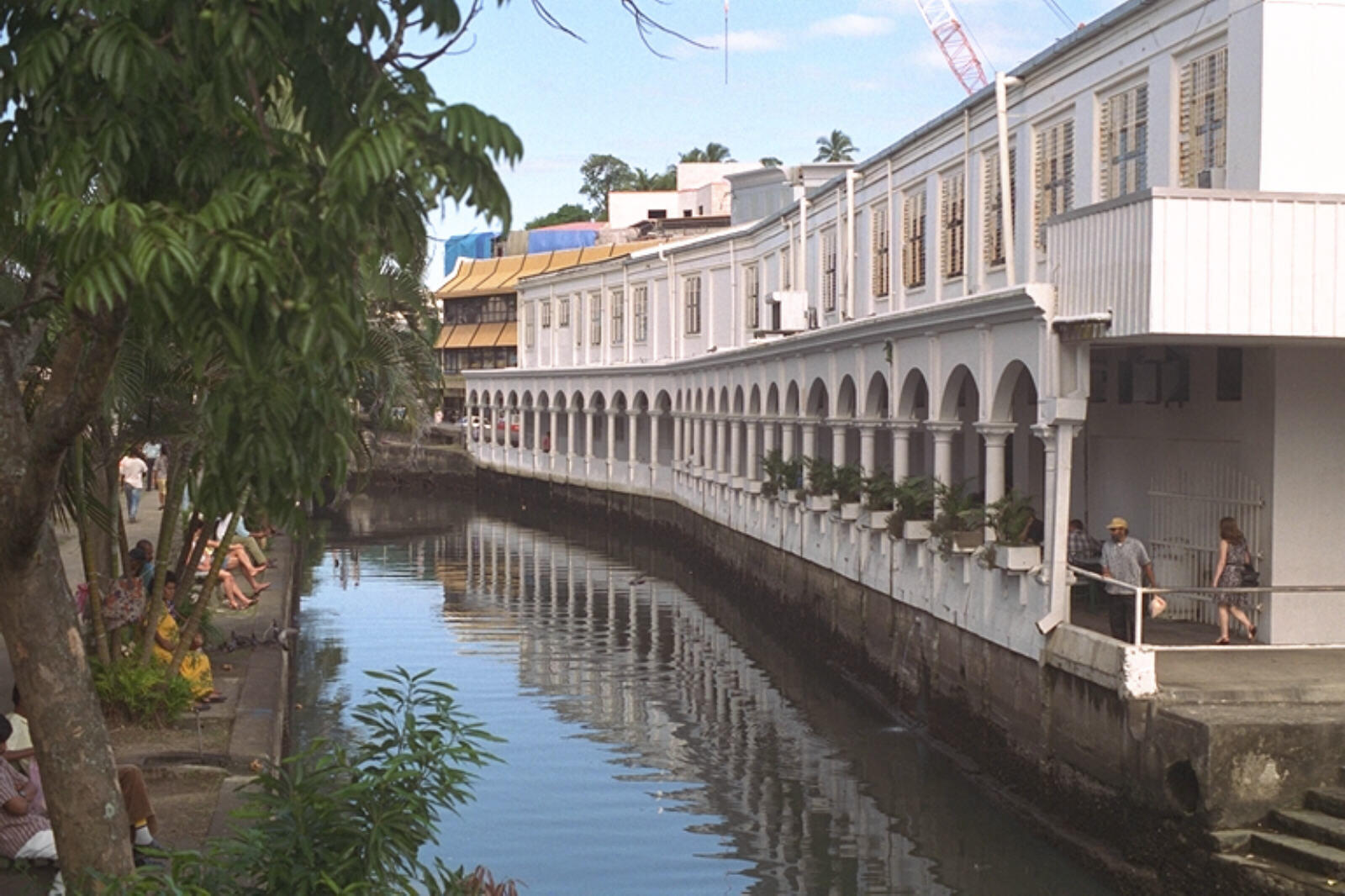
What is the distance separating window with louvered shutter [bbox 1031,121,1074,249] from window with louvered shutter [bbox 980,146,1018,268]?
1.91ft

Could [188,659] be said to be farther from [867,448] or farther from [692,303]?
[692,303]

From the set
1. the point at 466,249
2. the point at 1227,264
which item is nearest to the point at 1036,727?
the point at 1227,264

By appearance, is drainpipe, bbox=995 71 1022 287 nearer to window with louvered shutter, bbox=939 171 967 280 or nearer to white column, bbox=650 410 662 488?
window with louvered shutter, bbox=939 171 967 280

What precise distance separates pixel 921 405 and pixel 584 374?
89.5ft

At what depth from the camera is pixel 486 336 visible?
74500 millimetres

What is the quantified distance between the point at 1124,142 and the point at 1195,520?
3.73 meters

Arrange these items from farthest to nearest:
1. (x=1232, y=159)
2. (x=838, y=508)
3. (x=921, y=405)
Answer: (x=921, y=405)
(x=838, y=508)
(x=1232, y=159)

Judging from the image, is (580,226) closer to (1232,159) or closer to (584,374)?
(584,374)

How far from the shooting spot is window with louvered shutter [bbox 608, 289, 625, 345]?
5434 centimetres

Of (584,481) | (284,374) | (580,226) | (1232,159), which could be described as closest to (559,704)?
(1232,159)

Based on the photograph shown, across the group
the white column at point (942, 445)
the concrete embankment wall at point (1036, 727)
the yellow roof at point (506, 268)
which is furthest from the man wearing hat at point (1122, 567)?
the yellow roof at point (506, 268)

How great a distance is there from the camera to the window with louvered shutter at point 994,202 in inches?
818

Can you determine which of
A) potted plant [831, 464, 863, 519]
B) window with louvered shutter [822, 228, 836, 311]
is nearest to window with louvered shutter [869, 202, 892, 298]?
window with louvered shutter [822, 228, 836, 311]

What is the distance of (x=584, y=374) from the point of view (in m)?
55.8
